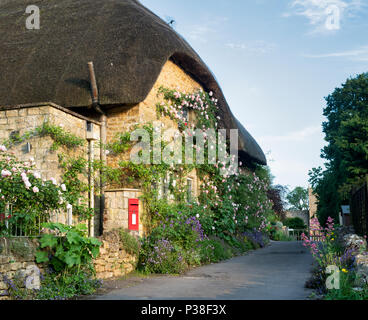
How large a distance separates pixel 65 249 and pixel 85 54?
4.73m

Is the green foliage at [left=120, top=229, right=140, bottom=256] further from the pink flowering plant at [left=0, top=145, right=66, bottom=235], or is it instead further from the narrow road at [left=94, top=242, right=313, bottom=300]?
the pink flowering plant at [left=0, top=145, right=66, bottom=235]

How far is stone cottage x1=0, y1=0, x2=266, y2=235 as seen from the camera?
7453 mm

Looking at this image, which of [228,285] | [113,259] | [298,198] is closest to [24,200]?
[113,259]

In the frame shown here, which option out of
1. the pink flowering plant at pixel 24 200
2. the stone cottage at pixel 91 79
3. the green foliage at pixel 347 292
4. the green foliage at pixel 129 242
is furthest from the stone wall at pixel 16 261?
the green foliage at pixel 347 292

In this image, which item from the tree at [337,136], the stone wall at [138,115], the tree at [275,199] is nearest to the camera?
the stone wall at [138,115]

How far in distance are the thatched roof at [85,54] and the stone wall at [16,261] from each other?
3.73 metres

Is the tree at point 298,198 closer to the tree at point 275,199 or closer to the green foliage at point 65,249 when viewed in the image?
the tree at point 275,199

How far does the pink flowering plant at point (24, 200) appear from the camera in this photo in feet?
17.6

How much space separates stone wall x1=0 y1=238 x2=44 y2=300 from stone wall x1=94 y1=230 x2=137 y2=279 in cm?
130

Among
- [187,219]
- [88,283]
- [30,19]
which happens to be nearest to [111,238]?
[88,283]

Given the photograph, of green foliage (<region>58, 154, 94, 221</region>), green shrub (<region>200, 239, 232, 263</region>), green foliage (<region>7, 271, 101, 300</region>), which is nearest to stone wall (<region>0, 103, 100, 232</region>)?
green foliage (<region>58, 154, 94, 221</region>)

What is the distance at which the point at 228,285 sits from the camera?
581 centimetres

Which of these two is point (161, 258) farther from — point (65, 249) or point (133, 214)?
point (65, 249)

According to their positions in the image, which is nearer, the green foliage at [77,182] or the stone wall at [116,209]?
the green foliage at [77,182]
